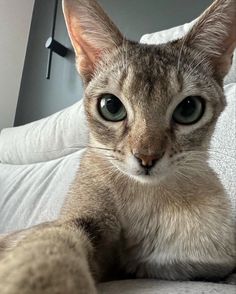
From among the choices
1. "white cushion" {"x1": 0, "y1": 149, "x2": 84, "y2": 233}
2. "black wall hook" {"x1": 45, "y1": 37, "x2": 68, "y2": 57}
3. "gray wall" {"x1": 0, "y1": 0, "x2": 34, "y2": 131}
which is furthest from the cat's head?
"gray wall" {"x1": 0, "y1": 0, "x2": 34, "y2": 131}

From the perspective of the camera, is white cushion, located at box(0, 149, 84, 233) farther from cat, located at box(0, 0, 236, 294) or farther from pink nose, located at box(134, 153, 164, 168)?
pink nose, located at box(134, 153, 164, 168)

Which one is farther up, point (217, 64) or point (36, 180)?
point (217, 64)

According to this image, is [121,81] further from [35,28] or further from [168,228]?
[35,28]

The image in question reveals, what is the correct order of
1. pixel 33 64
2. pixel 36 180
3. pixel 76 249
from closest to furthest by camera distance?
pixel 76 249 < pixel 36 180 < pixel 33 64

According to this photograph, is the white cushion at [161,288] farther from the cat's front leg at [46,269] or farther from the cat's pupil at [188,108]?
the cat's pupil at [188,108]

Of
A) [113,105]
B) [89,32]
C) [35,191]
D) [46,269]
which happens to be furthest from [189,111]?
[35,191]

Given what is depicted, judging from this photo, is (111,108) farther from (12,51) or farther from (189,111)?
(12,51)

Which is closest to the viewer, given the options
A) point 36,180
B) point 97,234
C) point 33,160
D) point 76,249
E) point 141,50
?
point 76,249

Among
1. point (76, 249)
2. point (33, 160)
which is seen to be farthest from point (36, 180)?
point (76, 249)

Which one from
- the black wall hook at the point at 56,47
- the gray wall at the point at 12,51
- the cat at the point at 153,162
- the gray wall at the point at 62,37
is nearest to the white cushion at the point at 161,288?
the cat at the point at 153,162
